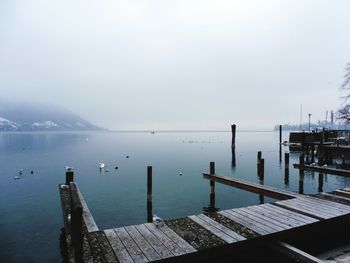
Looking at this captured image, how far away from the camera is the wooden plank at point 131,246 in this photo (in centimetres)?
574

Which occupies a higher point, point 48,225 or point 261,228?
point 261,228

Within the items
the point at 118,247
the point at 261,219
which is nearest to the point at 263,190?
the point at 261,219

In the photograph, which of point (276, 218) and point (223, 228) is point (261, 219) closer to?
point (276, 218)

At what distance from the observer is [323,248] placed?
8.62m

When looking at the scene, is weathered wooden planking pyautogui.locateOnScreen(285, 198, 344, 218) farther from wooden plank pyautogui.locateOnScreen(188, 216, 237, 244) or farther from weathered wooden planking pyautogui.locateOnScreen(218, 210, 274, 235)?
wooden plank pyautogui.locateOnScreen(188, 216, 237, 244)

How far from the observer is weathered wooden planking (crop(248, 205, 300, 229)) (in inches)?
303

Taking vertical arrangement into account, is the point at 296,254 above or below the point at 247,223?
below

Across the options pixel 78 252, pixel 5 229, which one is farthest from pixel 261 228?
pixel 5 229

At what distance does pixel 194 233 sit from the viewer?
7074 millimetres

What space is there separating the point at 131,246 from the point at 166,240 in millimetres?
882

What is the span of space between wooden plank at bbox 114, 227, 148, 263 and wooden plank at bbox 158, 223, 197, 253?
94 cm

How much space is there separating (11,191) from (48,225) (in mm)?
13397

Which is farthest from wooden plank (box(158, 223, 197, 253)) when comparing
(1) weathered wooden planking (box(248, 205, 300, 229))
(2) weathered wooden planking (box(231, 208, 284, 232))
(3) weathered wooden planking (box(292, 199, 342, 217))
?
(3) weathered wooden planking (box(292, 199, 342, 217))

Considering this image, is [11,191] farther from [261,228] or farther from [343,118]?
[343,118]
